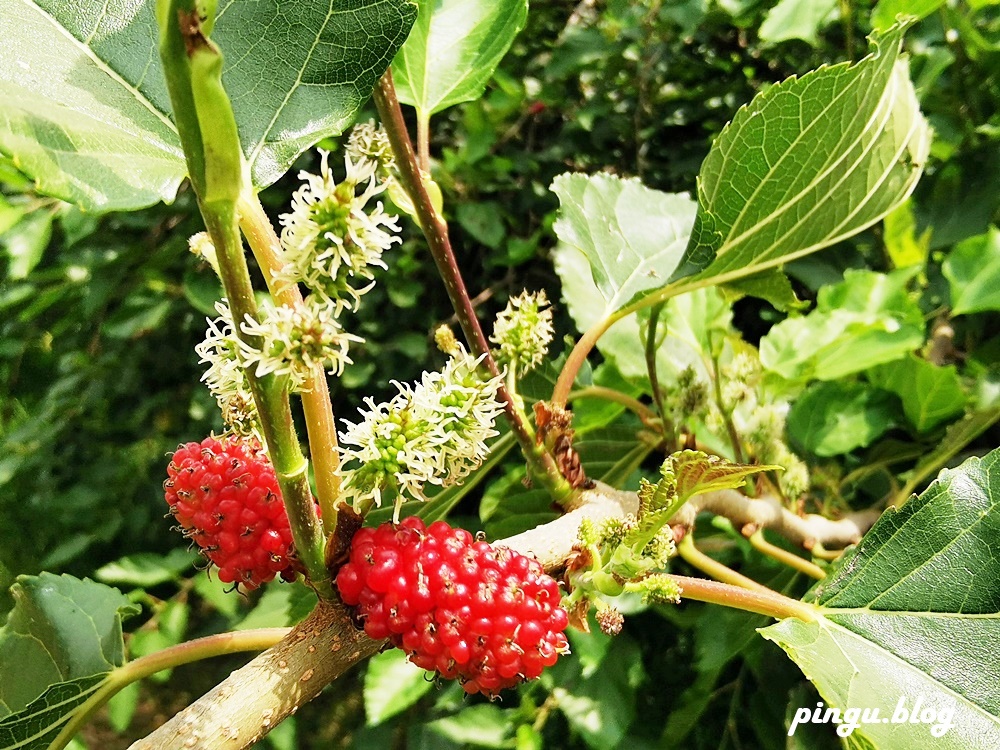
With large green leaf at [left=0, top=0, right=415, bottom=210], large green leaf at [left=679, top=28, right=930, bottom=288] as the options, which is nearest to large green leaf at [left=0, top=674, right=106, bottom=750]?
large green leaf at [left=0, top=0, right=415, bottom=210]

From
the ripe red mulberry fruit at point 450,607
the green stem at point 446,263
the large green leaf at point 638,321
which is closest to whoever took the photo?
the ripe red mulberry fruit at point 450,607

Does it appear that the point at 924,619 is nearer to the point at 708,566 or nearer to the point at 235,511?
the point at 708,566

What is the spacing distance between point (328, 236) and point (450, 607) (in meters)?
0.18

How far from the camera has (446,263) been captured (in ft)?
1.63

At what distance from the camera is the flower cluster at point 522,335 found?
522 millimetres

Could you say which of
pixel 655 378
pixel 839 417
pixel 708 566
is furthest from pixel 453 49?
pixel 839 417

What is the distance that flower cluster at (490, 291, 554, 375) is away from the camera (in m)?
0.52

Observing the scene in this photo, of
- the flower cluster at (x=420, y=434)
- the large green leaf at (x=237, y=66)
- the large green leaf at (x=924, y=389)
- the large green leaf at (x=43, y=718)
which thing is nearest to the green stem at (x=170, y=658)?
the large green leaf at (x=43, y=718)

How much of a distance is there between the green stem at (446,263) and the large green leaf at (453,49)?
4.8 inches

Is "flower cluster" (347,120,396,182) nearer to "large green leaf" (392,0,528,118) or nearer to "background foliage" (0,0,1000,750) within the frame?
"large green leaf" (392,0,528,118)

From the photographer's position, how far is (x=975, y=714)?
423 mm

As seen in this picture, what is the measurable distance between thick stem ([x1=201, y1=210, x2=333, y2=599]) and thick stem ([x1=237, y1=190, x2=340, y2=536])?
0.01 meters

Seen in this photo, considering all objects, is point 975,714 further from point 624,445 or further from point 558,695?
point 558,695

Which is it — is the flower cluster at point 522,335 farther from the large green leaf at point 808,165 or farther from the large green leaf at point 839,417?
the large green leaf at point 839,417
